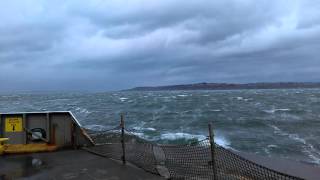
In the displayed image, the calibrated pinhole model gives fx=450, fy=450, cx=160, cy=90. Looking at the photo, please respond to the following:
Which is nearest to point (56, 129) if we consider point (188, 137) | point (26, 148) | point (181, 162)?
point (26, 148)

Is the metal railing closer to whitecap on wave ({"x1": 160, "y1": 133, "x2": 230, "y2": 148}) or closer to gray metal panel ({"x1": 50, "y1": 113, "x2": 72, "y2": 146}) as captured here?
gray metal panel ({"x1": 50, "y1": 113, "x2": 72, "y2": 146})

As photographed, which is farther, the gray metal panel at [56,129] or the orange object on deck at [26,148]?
the gray metal panel at [56,129]

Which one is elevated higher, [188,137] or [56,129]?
[56,129]

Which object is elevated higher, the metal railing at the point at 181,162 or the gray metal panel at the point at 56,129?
the gray metal panel at the point at 56,129

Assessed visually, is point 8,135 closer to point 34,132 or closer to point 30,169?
point 34,132

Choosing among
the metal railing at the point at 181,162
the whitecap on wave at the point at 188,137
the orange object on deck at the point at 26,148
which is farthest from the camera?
the whitecap on wave at the point at 188,137

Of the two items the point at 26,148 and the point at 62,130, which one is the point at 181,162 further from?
the point at 26,148

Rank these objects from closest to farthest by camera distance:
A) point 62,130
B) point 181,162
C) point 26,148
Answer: point 26,148
point 62,130
point 181,162

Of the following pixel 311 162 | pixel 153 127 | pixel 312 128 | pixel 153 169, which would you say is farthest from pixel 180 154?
pixel 312 128

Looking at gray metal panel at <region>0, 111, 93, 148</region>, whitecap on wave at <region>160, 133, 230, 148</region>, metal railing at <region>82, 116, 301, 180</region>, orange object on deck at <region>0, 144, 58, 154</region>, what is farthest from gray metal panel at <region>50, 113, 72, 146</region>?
whitecap on wave at <region>160, 133, 230, 148</region>

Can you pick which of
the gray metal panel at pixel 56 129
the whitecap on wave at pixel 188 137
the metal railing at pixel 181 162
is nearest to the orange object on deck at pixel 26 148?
the gray metal panel at pixel 56 129

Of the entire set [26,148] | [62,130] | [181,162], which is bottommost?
[181,162]

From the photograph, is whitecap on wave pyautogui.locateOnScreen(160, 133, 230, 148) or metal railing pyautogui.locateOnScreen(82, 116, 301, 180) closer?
metal railing pyautogui.locateOnScreen(82, 116, 301, 180)

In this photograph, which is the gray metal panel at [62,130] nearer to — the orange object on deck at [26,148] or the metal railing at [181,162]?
the orange object on deck at [26,148]
